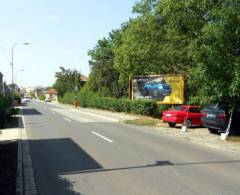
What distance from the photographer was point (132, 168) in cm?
1113

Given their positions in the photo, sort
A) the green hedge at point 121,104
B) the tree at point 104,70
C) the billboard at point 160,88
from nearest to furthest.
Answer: the billboard at point 160,88, the green hedge at point 121,104, the tree at point 104,70

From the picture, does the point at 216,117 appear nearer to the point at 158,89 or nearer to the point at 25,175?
the point at 25,175

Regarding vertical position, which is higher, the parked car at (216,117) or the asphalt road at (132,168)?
the parked car at (216,117)

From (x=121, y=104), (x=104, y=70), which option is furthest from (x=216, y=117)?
(x=104, y=70)

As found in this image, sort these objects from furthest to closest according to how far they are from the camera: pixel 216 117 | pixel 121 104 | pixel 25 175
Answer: pixel 121 104
pixel 216 117
pixel 25 175

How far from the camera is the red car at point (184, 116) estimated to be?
26328mm

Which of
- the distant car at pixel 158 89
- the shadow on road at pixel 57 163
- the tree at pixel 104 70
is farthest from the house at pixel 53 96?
the shadow on road at pixel 57 163

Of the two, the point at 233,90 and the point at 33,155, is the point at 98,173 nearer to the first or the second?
the point at 33,155

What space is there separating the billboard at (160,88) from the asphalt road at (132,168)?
53.7 feet

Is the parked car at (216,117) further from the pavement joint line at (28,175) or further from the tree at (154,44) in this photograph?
the tree at (154,44)

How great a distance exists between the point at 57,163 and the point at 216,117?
10387 millimetres

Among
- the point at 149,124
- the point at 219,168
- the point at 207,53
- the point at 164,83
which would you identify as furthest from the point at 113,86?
the point at 219,168

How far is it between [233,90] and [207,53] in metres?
1.87

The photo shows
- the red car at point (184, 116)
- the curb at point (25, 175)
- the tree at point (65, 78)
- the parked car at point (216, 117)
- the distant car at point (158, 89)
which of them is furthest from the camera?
the tree at point (65, 78)
